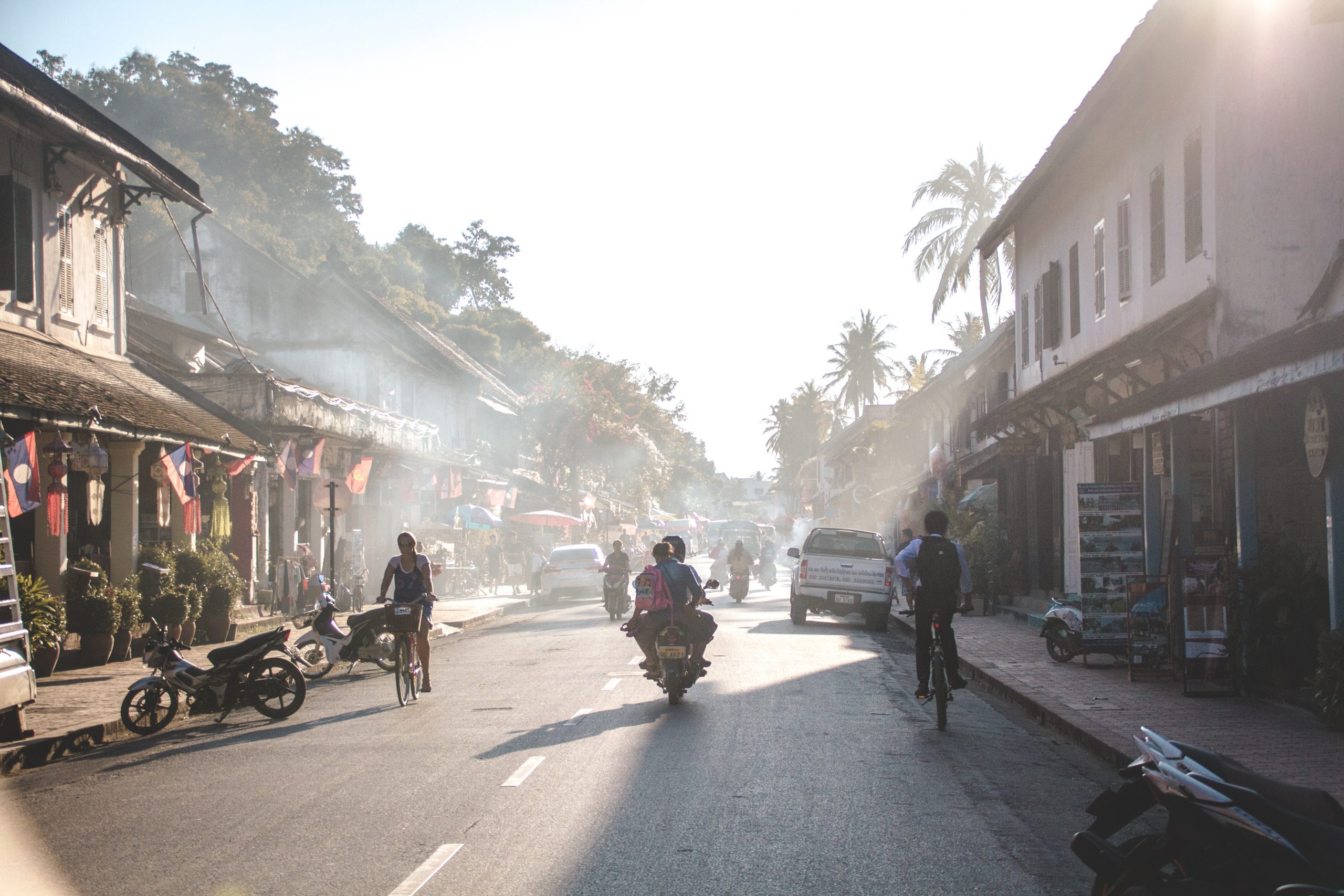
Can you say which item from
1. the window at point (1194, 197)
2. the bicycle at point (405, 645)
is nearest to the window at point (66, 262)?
the bicycle at point (405, 645)

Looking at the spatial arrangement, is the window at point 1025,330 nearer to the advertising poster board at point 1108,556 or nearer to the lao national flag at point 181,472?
the advertising poster board at point 1108,556

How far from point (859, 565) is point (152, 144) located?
46066mm

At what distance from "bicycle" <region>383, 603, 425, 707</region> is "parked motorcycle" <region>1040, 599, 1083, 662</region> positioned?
8.09 metres

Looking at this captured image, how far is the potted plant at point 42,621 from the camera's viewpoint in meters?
14.5

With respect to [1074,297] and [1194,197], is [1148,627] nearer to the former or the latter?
[1194,197]

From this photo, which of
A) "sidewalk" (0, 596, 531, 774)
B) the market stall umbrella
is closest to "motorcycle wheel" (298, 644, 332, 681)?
"sidewalk" (0, 596, 531, 774)

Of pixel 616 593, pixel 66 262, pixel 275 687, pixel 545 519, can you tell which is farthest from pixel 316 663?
pixel 545 519

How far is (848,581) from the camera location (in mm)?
24000

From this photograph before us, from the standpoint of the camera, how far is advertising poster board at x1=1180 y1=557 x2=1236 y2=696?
1248 cm

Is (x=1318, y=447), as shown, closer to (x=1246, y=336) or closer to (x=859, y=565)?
(x=1246, y=336)

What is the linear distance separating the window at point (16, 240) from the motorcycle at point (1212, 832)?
16338mm

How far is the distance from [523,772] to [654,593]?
440 centimetres

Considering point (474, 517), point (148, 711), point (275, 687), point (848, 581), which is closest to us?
point (148, 711)

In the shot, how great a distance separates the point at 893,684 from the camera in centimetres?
1451
